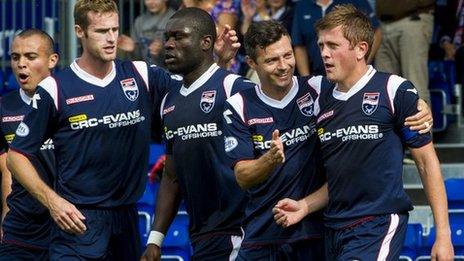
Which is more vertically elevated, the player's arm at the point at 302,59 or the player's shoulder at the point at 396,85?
the player's shoulder at the point at 396,85

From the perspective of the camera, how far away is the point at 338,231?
811 centimetres

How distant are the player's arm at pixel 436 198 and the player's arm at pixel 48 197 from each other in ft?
6.60

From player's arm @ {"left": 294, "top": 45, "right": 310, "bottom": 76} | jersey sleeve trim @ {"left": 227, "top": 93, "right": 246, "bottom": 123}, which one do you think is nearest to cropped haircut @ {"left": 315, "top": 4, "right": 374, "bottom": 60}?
jersey sleeve trim @ {"left": 227, "top": 93, "right": 246, "bottom": 123}

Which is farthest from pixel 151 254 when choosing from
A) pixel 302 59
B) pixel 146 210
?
pixel 302 59

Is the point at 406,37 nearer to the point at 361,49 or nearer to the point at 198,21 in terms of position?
the point at 198,21

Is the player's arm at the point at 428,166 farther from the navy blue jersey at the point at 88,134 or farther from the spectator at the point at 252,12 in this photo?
the spectator at the point at 252,12

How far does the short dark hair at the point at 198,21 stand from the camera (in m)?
8.77

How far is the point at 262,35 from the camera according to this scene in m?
8.41

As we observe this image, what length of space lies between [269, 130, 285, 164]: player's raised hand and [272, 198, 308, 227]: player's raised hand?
332 mm

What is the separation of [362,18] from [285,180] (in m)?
1.01

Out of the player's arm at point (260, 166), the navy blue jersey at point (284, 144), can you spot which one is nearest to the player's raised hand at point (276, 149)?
the player's arm at point (260, 166)

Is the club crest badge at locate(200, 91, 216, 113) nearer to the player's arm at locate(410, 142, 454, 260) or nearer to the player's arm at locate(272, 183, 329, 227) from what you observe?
the player's arm at locate(272, 183, 329, 227)

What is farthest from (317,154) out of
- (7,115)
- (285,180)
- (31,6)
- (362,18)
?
(31,6)

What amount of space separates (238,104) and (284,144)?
14.1 inches
